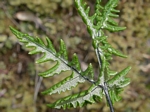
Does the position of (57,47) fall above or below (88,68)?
below

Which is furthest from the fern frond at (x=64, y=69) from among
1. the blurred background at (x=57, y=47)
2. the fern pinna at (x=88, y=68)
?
the blurred background at (x=57, y=47)

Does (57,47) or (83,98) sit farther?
(57,47)

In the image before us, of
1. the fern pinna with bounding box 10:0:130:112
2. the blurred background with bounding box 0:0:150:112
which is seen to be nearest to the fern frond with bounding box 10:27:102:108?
the fern pinna with bounding box 10:0:130:112

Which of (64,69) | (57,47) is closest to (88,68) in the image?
(64,69)

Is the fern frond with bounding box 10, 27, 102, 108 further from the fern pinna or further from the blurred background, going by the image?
the blurred background

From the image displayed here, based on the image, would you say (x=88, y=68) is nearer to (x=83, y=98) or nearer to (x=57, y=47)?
(x=83, y=98)

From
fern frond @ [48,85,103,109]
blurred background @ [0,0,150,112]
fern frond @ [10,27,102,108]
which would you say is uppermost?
fern frond @ [10,27,102,108]

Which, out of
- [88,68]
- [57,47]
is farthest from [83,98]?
[57,47]

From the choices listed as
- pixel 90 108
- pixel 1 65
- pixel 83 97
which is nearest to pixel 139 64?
pixel 90 108
